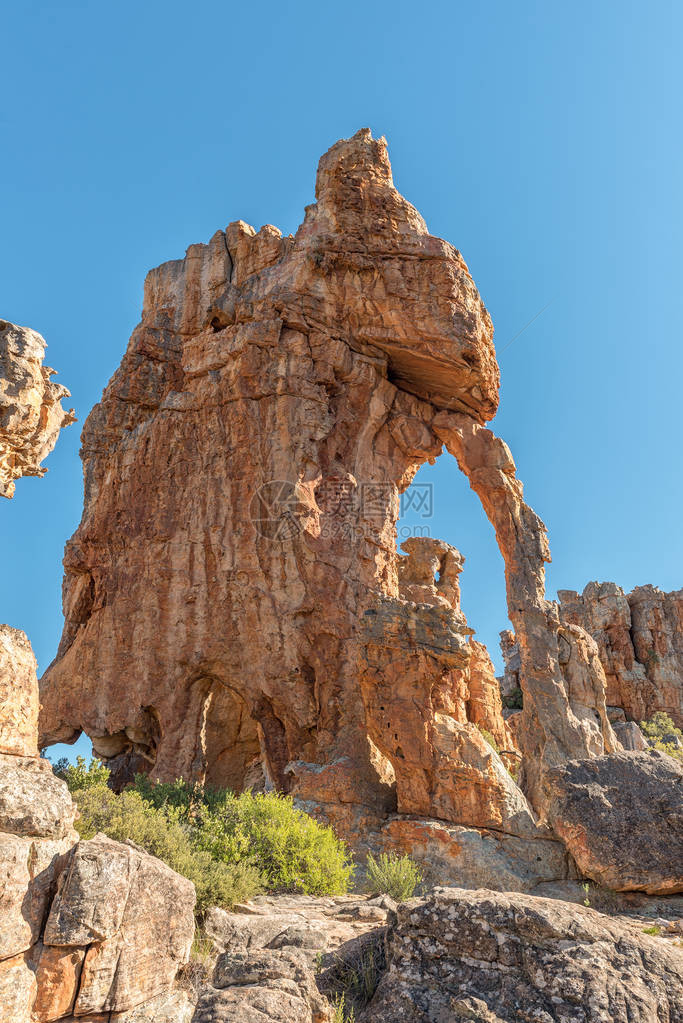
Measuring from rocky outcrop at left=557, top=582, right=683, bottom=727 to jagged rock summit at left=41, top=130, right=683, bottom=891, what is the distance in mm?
20292

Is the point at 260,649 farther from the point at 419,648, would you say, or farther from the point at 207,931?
the point at 207,931

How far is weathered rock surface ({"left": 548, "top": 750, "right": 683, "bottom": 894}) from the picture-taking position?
1029 centimetres

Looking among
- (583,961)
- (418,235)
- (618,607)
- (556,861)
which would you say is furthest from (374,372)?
(618,607)

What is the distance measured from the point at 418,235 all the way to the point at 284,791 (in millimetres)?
15422

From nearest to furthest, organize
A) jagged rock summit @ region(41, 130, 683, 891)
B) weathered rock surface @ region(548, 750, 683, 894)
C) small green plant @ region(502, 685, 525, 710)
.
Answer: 1. weathered rock surface @ region(548, 750, 683, 894)
2. jagged rock summit @ region(41, 130, 683, 891)
3. small green plant @ region(502, 685, 525, 710)

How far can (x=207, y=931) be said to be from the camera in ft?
23.3

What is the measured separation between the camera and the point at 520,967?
485cm

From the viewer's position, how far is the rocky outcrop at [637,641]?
3834cm

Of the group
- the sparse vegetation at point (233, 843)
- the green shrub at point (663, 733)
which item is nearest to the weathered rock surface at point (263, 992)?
the sparse vegetation at point (233, 843)

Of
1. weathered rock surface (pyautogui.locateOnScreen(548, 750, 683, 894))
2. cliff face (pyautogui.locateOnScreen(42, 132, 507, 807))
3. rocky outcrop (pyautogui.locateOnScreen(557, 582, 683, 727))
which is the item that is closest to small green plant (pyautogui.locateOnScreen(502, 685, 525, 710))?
rocky outcrop (pyautogui.locateOnScreen(557, 582, 683, 727))

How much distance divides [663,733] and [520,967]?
32346 millimetres

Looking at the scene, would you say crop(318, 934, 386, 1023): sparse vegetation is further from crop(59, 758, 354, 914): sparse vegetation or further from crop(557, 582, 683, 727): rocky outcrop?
crop(557, 582, 683, 727): rocky outcrop

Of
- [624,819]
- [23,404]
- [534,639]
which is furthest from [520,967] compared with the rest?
[534,639]

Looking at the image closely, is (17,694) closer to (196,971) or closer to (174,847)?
(196,971)
